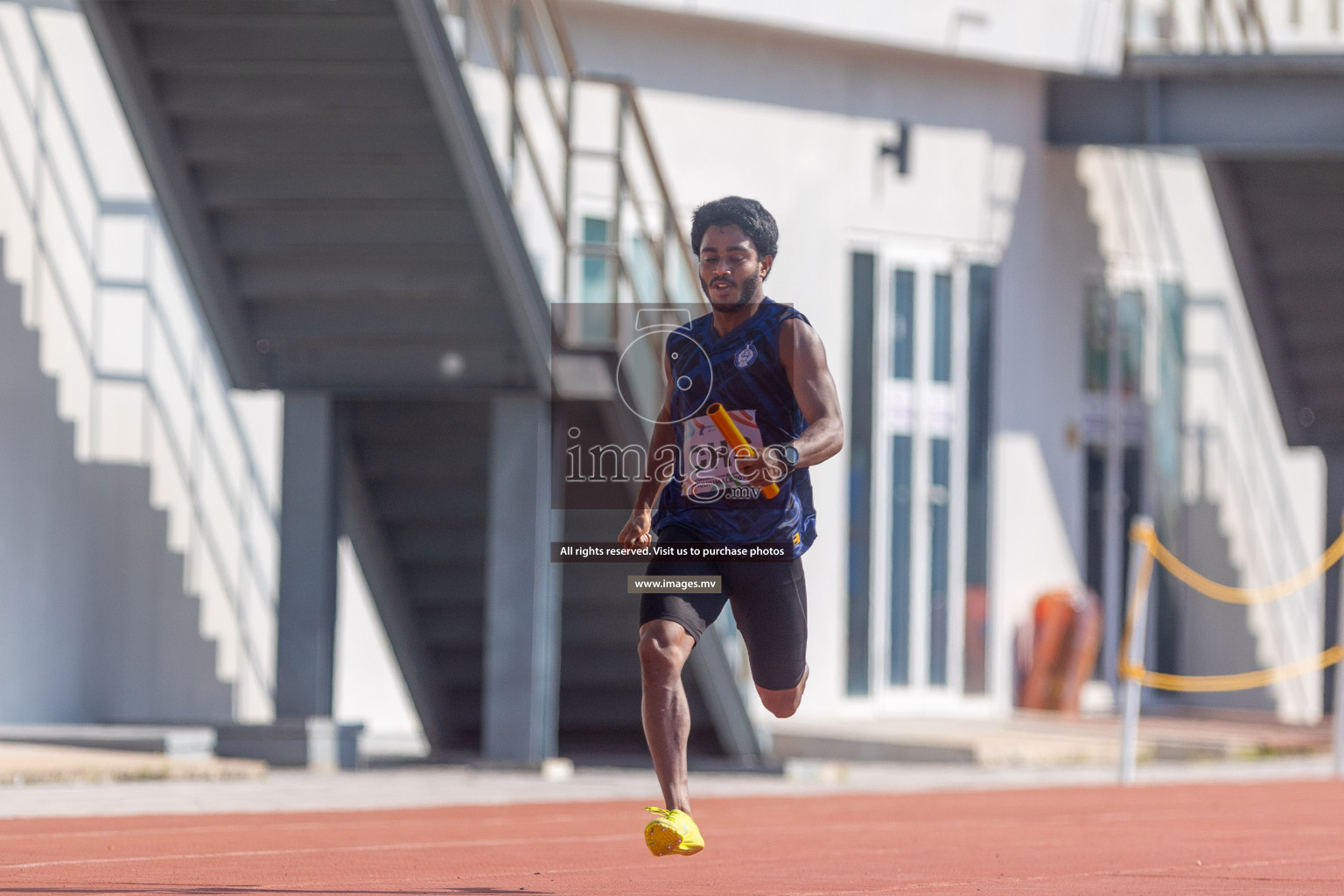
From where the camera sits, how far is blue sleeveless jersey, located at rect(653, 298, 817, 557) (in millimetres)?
6469

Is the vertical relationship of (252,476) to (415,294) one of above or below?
below

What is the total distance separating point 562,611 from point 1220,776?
4.36m

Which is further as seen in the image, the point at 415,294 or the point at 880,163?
the point at 880,163

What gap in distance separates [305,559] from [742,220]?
26.2 feet

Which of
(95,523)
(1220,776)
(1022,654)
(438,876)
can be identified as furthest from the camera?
(1022,654)

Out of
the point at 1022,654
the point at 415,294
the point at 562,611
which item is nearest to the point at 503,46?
the point at 415,294

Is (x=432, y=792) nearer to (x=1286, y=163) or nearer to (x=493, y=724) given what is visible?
(x=493, y=724)

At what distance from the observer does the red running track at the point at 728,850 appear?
23.1ft

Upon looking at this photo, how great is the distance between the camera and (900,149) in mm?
19812

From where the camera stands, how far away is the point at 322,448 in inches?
549

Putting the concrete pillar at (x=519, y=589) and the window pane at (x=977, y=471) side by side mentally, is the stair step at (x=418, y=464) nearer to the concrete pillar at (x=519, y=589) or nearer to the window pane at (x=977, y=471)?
the concrete pillar at (x=519, y=589)

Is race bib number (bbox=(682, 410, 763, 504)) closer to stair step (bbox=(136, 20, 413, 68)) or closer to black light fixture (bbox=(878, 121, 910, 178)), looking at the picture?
stair step (bbox=(136, 20, 413, 68))

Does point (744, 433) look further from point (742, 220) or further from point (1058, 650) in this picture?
point (1058, 650)

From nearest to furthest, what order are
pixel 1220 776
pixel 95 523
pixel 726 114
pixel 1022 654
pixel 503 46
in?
pixel 503 46, pixel 1220 776, pixel 95 523, pixel 726 114, pixel 1022 654
